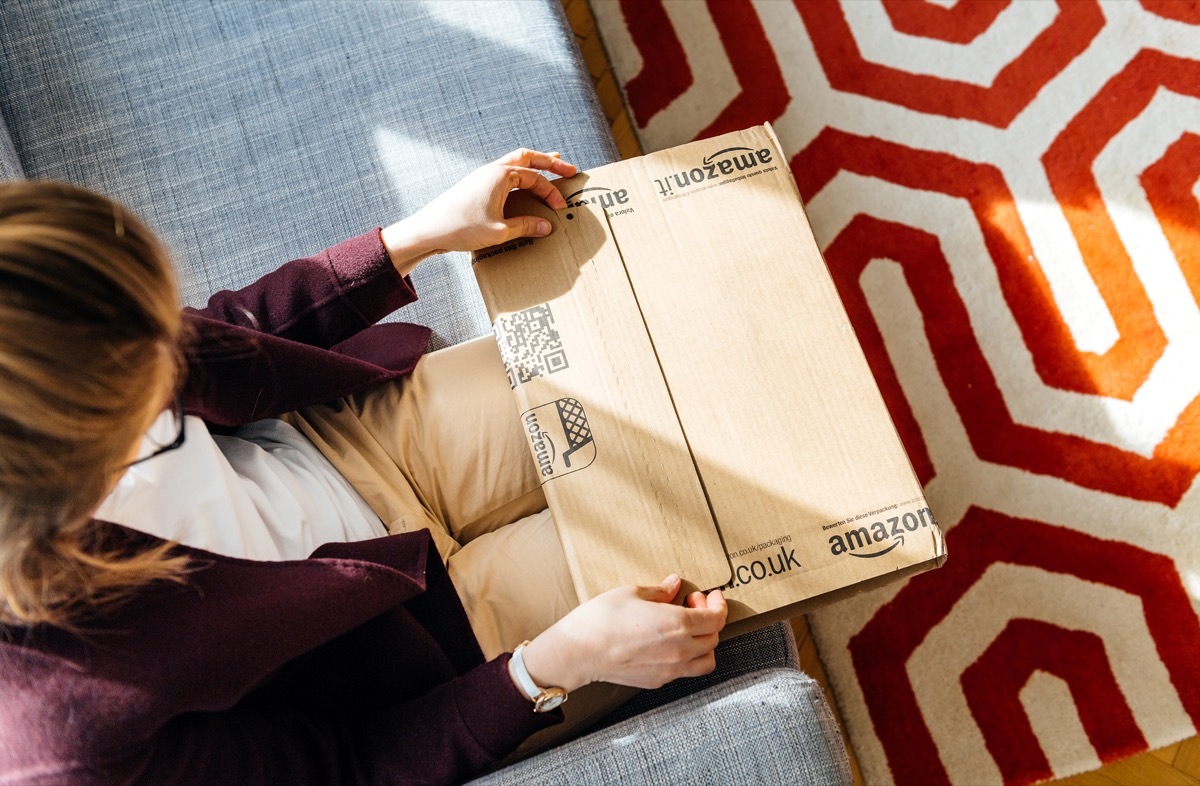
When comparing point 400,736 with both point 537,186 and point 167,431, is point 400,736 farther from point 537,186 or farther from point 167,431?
point 537,186

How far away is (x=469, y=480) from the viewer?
2.69 ft

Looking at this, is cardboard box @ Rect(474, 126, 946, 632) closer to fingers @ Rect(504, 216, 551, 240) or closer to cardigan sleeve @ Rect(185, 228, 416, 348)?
fingers @ Rect(504, 216, 551, 240)

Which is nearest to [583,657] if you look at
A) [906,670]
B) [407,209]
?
[407,209]

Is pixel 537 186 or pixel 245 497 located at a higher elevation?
pixel 537 186

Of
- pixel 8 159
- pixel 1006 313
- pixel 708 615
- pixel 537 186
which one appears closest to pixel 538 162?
pixel 537 186

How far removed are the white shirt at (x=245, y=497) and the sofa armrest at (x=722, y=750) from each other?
25 centimetres

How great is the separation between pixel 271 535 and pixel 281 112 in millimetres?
534

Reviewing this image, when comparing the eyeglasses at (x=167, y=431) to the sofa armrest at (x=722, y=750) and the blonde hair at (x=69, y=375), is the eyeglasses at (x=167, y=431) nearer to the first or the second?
the blonde hair at (x=69, y=375)

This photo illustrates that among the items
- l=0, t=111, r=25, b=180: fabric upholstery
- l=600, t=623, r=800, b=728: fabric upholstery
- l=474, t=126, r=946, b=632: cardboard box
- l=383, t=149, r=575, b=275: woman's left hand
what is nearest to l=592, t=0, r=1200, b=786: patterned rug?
l=600, t=623, r=800, b=728: fabric upholstery

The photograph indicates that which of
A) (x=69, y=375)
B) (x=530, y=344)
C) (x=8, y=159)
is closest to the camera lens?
(x=69, y=375)

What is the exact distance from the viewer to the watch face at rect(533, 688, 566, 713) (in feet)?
2.19

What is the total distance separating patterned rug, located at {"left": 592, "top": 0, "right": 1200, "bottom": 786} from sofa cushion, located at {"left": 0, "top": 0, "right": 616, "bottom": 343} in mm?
432

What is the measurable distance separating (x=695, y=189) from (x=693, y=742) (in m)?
0.46

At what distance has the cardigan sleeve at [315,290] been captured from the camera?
0.80m
